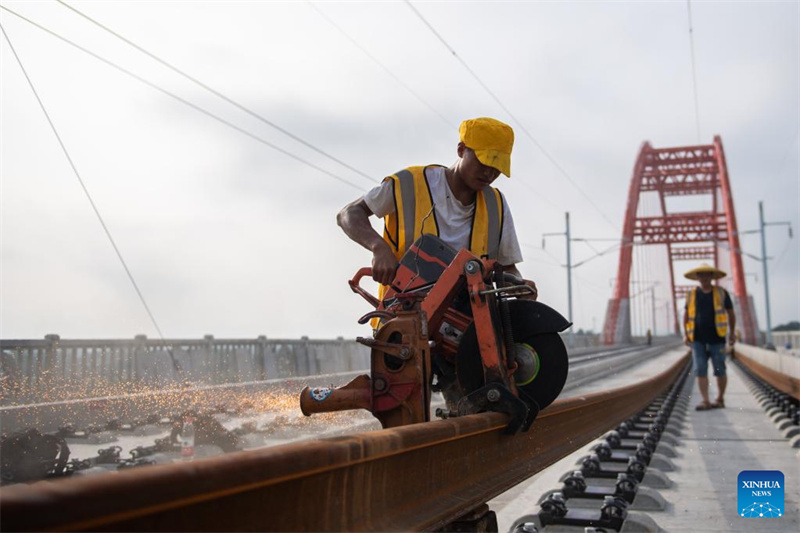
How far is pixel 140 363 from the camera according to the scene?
1008cm

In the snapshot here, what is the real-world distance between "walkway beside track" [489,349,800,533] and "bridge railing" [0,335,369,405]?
154 inches

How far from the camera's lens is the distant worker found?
1019cm

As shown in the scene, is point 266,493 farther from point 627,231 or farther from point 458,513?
point 627,231

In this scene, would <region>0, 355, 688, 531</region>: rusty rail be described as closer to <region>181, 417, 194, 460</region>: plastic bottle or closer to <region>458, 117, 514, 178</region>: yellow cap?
<region>458, 117, 514, 178</region>: yellow cap

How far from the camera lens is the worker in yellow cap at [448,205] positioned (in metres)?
3.28

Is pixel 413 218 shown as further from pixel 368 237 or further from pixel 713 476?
pixel 713 476

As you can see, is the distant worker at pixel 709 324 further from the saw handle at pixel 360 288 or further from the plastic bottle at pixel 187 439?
the saw handle at pixel 360 288

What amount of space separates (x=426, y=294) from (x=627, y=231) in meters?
74.4

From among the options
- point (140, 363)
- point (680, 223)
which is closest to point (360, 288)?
point (140, 363)

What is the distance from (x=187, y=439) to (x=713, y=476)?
3840 mm

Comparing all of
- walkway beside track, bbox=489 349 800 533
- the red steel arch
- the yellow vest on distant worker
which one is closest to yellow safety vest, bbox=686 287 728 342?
walkway beside track, bbox=489 349 800 533

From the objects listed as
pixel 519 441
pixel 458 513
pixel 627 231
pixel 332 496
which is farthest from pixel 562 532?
pixel 627 231

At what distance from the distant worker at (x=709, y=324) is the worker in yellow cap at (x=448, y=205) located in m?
7.53

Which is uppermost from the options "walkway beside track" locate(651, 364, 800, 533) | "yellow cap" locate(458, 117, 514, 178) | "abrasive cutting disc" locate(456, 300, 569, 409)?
"yellow cap" locate(458, 117, 514, 178)
